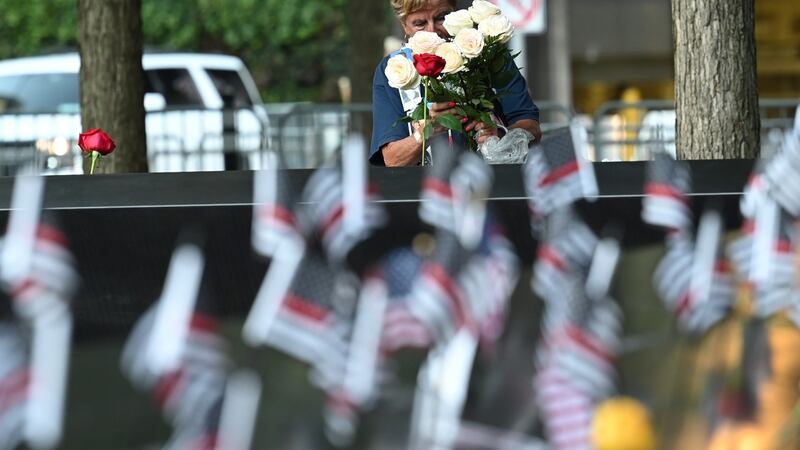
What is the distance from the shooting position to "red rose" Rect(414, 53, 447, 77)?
15.7 feet

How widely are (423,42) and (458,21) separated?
0.15 meters

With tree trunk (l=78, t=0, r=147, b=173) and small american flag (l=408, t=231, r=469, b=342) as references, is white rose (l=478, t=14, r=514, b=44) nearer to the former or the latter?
small american flag (l=408, t=231, r=469, b=342)

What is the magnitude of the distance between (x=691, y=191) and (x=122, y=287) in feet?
3.75

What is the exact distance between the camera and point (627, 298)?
10.9 ft

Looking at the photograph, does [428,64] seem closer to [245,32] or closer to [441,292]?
[441,292]

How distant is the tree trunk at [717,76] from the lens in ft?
19.4

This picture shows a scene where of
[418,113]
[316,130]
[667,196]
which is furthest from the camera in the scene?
[316,130]

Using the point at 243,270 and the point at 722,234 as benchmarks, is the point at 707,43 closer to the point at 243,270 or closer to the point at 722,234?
the point at 722,234

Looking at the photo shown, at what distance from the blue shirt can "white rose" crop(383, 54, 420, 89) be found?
0.16 m

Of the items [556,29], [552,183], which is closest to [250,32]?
[556,29]

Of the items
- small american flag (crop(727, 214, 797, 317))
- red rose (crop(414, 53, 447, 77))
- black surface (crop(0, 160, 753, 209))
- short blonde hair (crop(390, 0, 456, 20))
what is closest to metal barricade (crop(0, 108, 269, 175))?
short blonde hair (crop(390, 0, 456, 20))

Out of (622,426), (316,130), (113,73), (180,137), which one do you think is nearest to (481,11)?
Result: (622,426)

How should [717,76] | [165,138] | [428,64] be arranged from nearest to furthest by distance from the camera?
[428,64], [717,76], [165,138]

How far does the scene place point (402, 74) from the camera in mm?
4988
